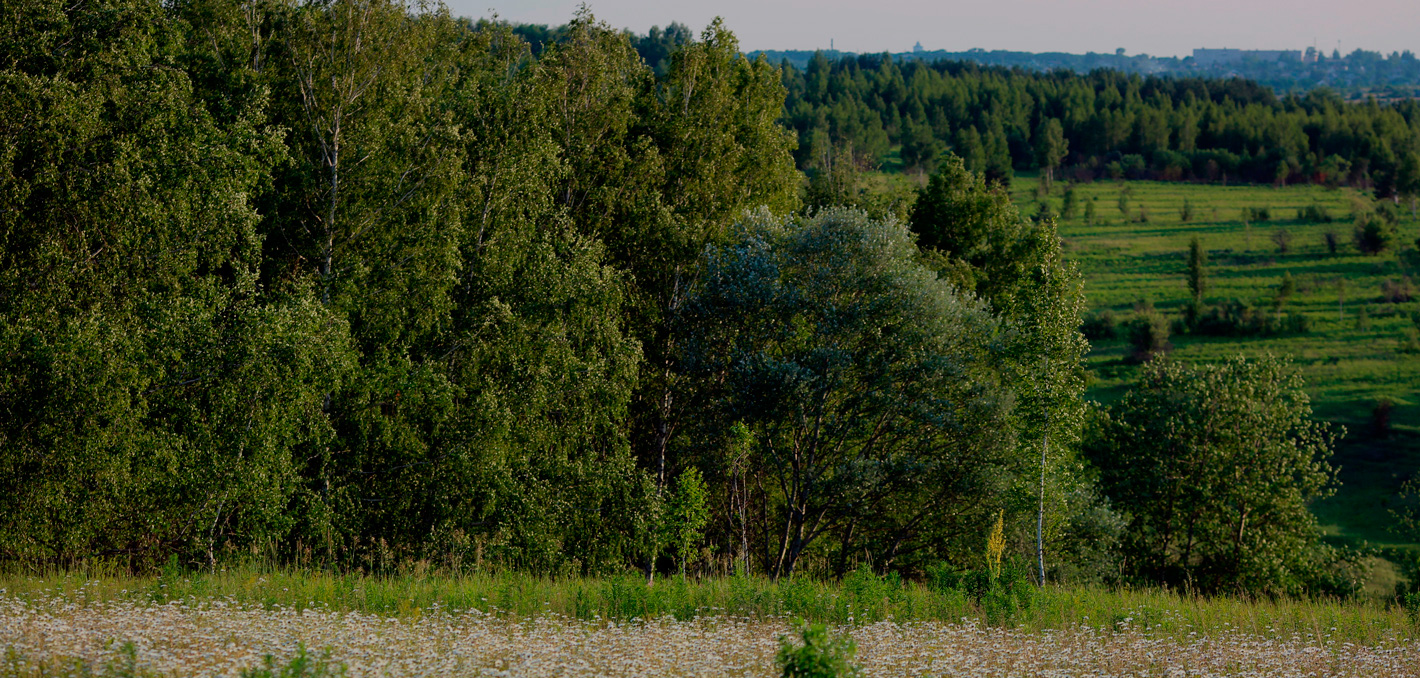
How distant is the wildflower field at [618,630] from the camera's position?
10.4 m

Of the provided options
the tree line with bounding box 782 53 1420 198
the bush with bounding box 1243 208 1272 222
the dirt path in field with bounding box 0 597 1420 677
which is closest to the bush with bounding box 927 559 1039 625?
the dirt path in field with bounding box 0 597 1420 677

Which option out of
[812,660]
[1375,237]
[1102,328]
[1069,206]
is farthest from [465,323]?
[1069,206]

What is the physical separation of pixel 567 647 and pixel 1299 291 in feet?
377

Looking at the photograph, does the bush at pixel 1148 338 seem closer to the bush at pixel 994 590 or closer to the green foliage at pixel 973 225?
the green foliage at pixel 973 225

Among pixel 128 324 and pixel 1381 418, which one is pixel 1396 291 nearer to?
pixel 1381 418

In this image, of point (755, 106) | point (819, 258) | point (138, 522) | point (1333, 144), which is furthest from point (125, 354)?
point (1333, 144)

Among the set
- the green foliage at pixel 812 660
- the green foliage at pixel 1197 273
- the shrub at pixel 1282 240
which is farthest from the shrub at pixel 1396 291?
the green foliage at pixel 812 660

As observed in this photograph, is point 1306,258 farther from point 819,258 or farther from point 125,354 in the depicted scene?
point 125,354

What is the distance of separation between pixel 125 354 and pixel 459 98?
1110cm

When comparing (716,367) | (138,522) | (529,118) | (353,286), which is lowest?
(138,522)

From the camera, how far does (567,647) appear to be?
1203 centimetres

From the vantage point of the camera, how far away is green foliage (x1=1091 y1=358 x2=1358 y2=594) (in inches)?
1615

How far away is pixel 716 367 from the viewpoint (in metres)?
31.5

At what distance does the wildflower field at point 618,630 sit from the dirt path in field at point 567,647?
4cm
